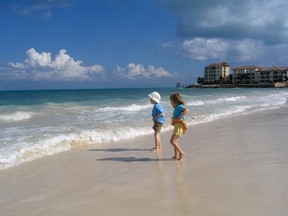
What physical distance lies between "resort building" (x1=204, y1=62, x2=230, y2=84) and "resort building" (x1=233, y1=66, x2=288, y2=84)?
235 inches

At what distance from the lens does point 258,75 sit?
138000mm

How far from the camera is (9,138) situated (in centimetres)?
882

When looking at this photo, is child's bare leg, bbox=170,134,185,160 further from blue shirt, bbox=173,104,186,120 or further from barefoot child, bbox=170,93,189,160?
blue shirt, bbox=173,104,186,120

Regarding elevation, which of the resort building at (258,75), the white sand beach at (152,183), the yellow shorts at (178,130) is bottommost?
the white sand beach at (152,183)

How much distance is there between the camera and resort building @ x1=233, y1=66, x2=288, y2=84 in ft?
438

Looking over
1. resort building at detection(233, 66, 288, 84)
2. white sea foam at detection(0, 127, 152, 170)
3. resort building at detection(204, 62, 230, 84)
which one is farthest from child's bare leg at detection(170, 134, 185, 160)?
resort building at detection(204, 62, 230, 84)

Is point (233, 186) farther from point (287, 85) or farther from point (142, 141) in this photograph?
point (287, 85)

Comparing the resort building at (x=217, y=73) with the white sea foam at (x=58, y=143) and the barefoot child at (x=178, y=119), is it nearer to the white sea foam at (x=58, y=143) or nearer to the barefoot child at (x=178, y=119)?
the white sea foam at (x=58, y=143)

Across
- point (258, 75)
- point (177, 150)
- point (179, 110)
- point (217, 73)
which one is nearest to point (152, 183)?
point (177, 150)

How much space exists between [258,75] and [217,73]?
23.3m

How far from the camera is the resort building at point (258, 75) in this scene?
Result: 133375 millimetres

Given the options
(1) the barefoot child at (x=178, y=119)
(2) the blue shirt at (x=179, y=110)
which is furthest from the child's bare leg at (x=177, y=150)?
(2) the blue shirt at (x=179, y=110)

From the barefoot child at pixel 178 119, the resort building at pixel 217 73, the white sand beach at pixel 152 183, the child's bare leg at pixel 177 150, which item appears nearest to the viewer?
the white sand beach at pixel 152 183

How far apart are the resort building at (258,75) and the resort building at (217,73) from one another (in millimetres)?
5963
